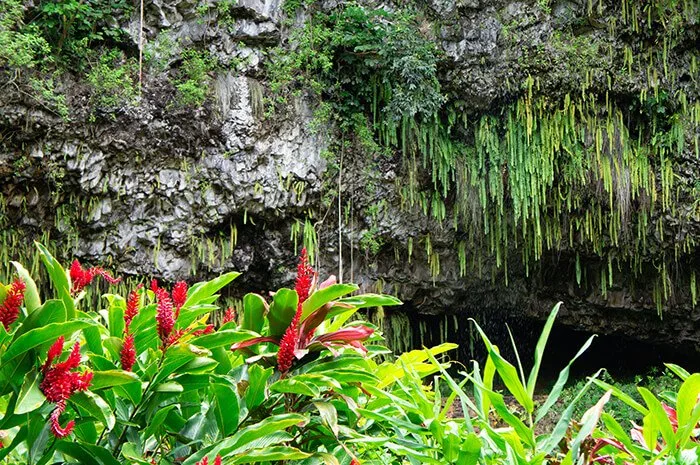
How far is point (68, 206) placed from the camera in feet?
17.2

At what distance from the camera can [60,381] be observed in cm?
84

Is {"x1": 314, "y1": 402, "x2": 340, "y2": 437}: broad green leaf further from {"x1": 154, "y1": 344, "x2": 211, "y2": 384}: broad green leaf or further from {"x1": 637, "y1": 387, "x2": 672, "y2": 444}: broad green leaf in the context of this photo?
{"x1": 637, "y1": 387, "x2": 672, "y2": 444}: broad green leaf

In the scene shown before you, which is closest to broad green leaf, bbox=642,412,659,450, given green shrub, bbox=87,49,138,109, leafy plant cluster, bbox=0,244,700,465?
leafy plant cluster, bbox=0,244,700,465

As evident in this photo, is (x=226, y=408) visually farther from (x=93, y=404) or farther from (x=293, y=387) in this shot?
(x=93, y=404)

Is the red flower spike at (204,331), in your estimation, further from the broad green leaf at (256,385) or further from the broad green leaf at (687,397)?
the broad green leaf at (687,397)

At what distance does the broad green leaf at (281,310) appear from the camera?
1.13 meters

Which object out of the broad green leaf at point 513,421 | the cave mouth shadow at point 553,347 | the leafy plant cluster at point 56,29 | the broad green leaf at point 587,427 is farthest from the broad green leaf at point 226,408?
the cave mouth shadow at point 553,347

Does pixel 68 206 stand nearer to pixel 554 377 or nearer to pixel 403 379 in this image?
pixel 403 379

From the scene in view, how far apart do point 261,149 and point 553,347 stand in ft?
16.4

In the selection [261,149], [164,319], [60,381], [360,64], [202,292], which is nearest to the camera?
[60,381]

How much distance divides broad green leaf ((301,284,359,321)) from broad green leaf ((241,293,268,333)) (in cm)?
14

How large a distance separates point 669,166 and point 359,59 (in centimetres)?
314

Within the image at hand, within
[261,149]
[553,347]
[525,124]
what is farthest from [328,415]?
[553,347]

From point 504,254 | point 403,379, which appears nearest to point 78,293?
point 403,379
